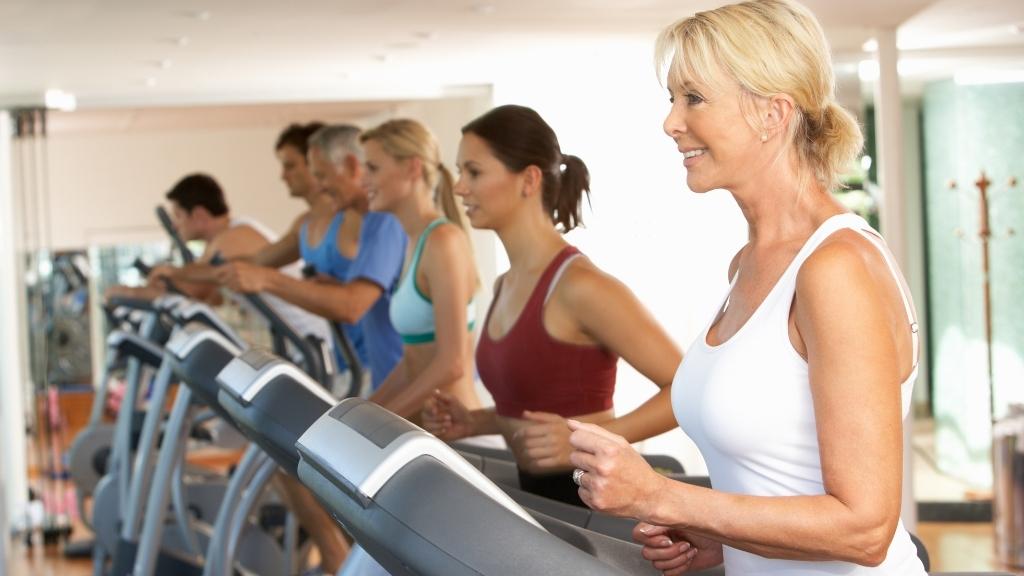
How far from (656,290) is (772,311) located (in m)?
4.69

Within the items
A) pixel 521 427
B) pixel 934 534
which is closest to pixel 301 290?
pixel 521 427

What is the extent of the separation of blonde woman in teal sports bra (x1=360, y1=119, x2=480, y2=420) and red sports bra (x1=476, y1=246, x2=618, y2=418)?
49 centimetres

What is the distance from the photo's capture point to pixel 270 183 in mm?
10773

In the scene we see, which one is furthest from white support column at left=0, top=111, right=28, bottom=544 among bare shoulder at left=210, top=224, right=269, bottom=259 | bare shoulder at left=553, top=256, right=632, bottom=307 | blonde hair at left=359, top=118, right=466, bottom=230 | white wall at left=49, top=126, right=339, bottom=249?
bare shoulder at left=553, top=256, right=632, bottom=307

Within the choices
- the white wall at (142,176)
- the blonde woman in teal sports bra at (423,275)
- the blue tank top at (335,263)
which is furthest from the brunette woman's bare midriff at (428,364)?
the white wall at (142,176)

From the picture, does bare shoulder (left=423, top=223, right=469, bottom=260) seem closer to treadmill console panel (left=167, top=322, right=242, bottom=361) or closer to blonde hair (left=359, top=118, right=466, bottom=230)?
blonde hair (left=359, top=118, right=466, bottom=230)

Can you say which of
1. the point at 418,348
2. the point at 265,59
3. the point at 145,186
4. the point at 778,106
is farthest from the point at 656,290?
the point at 145,186

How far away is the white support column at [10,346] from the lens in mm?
6449

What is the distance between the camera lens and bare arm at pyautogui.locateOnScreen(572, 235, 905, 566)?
1.14 meters

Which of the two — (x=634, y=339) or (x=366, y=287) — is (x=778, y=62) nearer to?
(x=634, y=339)

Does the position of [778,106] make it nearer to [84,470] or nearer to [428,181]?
[428,181]

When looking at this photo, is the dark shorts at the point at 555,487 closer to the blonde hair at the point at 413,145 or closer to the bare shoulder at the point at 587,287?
the bare shoulder at the point at 587,287

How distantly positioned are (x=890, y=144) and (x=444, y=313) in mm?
3135

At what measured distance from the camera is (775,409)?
1.23 metres
